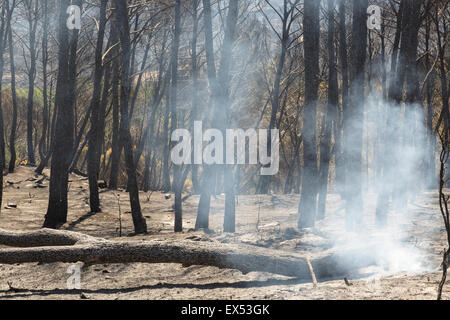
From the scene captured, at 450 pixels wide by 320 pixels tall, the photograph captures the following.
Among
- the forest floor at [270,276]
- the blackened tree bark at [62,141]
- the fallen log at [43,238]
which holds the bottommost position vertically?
the forest floor at [270,276]

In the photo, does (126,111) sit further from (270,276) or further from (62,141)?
(270,276)

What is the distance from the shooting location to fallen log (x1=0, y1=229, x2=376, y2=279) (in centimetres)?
514

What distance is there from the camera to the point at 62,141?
33.4 feet

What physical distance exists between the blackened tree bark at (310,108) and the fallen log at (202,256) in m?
3.01

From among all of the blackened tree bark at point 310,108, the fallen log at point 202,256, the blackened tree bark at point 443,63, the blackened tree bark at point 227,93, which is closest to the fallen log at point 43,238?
the fallen log at point 202,256

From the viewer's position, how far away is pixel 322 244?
22.1ft

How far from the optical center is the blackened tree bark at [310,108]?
27.5 ft

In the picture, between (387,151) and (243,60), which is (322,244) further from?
(243,60)

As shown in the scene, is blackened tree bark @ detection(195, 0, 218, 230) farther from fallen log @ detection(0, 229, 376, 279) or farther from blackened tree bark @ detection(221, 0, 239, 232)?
fallen log @ detection(0, 229, 376, 279)

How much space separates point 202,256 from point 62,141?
5.94m

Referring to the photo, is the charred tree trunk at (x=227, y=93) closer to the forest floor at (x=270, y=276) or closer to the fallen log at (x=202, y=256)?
the forest floor at (x=270, y=276)

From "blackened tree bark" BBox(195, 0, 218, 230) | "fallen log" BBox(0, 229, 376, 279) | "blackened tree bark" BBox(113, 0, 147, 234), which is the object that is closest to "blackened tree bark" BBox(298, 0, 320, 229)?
"blackened tree bark" BBox(195, 0, 218, 230)
